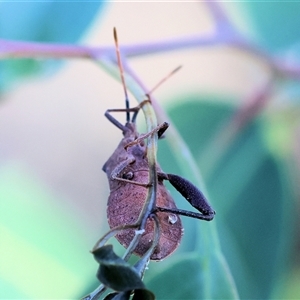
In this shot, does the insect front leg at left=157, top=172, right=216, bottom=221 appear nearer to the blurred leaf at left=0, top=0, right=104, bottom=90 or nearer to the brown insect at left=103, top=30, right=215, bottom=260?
the brown insect at left=103, top=30, right=215, bottom=260

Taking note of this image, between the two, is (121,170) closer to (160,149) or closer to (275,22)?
(160,149)

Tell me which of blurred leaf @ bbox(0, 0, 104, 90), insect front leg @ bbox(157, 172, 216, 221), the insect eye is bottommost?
insect front leg @ bbox(157, 172, 216, 221)

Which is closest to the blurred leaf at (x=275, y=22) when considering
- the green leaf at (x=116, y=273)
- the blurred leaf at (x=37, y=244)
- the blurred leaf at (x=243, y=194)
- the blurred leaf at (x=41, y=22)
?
the blurred leaf at (x=243, y=194)

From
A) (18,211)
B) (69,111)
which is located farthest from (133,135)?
(69,111)

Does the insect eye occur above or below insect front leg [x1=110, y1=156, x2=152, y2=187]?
below

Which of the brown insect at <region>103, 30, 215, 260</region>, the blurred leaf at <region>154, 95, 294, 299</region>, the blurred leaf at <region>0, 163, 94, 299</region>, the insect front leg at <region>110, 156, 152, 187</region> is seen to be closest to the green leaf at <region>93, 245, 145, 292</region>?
the brown insect at <region>103, 30, 215, 260</region>

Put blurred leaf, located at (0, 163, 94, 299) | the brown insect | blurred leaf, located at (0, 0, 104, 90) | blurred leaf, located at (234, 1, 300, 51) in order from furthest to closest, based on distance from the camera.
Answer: blurred leaf, located at (234, 1, 300, 51) < blurred leaf, located at (0, 0, 104, 90) < blurred leaf, located at (0, 163, 94, 299) < the brown insect
